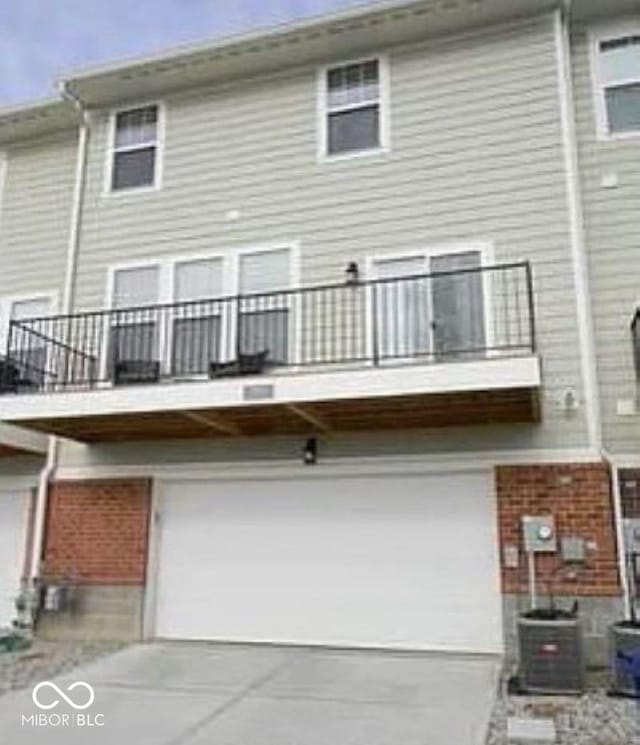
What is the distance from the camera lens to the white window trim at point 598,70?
9.48 metres

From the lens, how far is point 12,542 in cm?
1097

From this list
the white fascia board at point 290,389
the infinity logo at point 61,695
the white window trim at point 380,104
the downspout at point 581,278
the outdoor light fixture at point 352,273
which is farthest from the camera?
the white window trim at point 380,104

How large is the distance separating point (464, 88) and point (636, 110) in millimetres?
2156

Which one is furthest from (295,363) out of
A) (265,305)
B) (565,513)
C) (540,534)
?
(565,513)

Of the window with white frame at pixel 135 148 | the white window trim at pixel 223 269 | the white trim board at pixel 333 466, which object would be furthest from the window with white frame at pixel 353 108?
the white trim board at pixel 333 466

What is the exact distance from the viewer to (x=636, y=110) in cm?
949

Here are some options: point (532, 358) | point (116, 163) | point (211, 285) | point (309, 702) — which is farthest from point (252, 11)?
point (309, 702)

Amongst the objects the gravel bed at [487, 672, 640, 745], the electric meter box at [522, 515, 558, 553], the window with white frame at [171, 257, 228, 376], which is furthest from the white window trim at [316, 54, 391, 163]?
the gravel bed at [487, 672, 640, 745]

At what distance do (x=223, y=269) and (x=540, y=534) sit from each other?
5.35 metres

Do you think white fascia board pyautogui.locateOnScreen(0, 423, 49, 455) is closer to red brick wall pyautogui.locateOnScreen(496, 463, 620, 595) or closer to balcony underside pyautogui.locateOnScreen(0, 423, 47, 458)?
balcony underside pyautogui.locateOnScreen(0, 423, 47, 458)

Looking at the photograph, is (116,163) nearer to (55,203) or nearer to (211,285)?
(55,203)

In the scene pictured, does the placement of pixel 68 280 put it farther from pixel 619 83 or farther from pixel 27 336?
pixel 619 83

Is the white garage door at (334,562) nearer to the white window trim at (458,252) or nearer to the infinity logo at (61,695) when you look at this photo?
the white window trim at (458,252)

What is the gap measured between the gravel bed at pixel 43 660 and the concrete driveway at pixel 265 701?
0.27 metres
